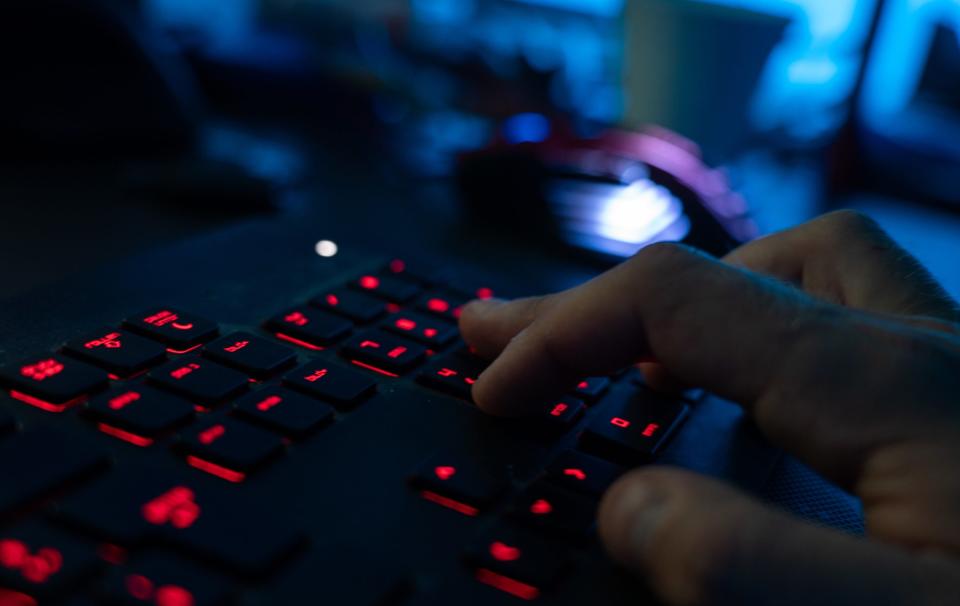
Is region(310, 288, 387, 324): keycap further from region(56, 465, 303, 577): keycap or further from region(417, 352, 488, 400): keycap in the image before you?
region(56, 465, 303, 577): keycap

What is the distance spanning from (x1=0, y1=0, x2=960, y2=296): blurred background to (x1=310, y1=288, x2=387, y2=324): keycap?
17cm

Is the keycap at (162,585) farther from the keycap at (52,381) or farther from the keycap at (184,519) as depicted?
the keycap at (52,381)

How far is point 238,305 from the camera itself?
1.64ft

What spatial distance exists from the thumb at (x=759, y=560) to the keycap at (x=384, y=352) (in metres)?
0.18

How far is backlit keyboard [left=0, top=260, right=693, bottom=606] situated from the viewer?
0.95ft

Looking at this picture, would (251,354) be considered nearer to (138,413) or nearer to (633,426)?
(138,413)

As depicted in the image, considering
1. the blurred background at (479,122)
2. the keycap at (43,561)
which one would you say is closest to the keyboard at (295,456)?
the keycap at (43,561)

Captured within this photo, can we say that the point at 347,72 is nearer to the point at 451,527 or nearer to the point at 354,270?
the point at 354,270

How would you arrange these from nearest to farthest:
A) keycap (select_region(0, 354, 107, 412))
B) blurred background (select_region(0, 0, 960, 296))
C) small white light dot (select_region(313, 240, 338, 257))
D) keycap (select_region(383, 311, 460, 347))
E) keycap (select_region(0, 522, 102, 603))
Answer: keycap (select_region(0, 522, 102, 603)) < keycap (select_region(0, 354, 107, 412)) < keycap (select_region(383, 311, 460, 347)) < small white light dot (select_region(313, 240, 338, 257)) < blurred background (select_region(0, 0, 960, 296))

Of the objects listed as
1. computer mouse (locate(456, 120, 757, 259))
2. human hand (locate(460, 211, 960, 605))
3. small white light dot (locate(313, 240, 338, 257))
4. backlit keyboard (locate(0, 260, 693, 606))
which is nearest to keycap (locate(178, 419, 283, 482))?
backlit keyboard (locate(0, 260, 693, 606))

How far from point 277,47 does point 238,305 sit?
66 centimetres

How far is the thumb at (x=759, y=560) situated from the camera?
27 cm

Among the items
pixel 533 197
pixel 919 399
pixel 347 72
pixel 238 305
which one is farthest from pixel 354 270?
pixel 347 72

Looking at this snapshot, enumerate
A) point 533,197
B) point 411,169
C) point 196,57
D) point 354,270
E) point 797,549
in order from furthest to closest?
point 196,57
point 411,169
point 533,197
point 354,270
point 797,549
